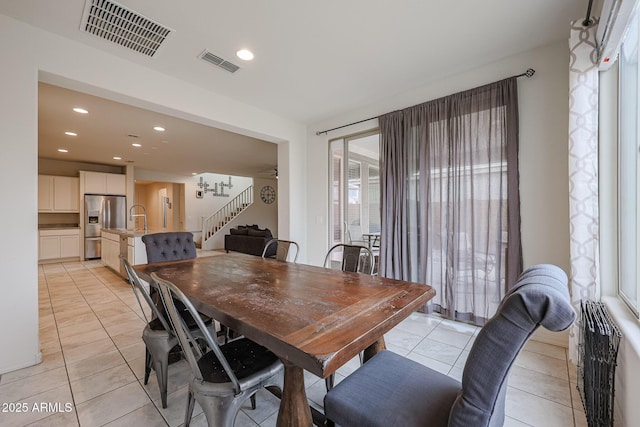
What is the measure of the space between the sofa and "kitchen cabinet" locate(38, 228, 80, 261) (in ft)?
12.5

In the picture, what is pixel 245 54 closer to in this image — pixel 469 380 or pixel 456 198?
pixel 456 198

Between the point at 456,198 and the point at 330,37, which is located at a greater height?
the point at 330,37

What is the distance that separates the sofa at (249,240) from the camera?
749cm

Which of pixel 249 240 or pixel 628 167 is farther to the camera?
pixel 249 240

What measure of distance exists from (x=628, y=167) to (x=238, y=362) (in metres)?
2.73

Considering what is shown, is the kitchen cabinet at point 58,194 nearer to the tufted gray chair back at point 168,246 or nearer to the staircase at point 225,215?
the staircase at point 225,215

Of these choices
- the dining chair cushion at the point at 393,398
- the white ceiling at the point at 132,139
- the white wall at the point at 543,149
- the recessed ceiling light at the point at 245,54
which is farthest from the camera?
the white ceiling at the point at 132,139

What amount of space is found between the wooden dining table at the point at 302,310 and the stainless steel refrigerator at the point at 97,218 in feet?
22.3

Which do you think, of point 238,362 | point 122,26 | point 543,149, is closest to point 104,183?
point 122,26

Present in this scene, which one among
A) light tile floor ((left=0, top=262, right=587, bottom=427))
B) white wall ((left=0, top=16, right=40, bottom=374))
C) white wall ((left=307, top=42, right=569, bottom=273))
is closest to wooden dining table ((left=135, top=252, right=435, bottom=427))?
light tile floor ((left=0, top=262, right=587, bottom=427))

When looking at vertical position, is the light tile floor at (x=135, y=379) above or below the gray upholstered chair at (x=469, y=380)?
below

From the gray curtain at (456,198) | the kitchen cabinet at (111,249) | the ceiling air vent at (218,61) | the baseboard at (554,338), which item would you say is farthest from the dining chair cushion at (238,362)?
the kitchen cabinet at (111,249)

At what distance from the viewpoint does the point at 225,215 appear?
10742 mm

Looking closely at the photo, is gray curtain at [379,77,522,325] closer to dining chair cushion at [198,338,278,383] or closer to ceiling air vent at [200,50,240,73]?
ceiling air vent at [200,50,240,73]
